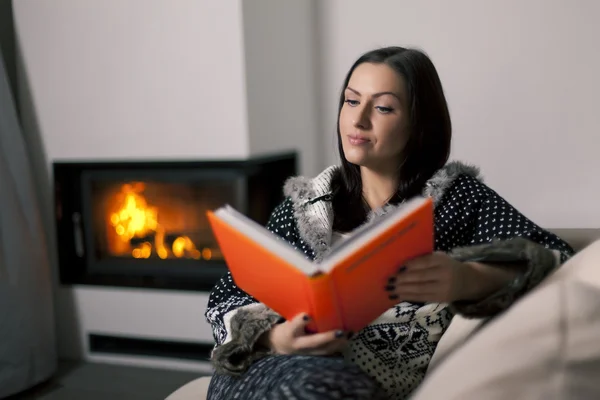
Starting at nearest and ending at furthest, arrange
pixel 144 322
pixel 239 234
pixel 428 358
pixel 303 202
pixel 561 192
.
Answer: pixel 239 234
pixel 428 358
pixel 303 202
pixel 561 192
pixel 144 322

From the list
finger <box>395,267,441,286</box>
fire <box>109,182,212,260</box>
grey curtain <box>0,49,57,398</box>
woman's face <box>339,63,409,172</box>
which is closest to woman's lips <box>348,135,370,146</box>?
woman's face <box>339,63,409,172</box>

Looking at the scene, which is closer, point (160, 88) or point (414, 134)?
point (414, 134)

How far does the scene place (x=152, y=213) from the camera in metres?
2.63

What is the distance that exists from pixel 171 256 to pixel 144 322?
10.7 inches

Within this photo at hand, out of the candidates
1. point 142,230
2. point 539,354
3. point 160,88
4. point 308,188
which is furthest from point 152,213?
point 539,354

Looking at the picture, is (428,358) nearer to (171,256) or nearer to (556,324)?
(556,324)

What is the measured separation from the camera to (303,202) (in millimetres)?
1501

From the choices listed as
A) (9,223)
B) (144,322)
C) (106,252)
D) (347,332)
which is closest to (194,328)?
(144,322)

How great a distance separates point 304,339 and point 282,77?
60.5 inches

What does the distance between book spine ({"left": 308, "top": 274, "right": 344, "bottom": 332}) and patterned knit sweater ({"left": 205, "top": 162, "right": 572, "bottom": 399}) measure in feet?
0.55

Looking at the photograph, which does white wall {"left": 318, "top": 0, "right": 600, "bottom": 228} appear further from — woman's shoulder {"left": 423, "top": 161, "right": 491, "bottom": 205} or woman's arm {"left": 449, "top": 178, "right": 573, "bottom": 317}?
woman's arm {"left": 449, "top": 178, "right": 573, "bottom": 317}

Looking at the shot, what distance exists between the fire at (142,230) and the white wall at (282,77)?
484 mm

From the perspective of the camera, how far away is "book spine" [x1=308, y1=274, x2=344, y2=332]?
3.17 ft

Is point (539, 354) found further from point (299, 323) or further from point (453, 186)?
point (453, 186)
